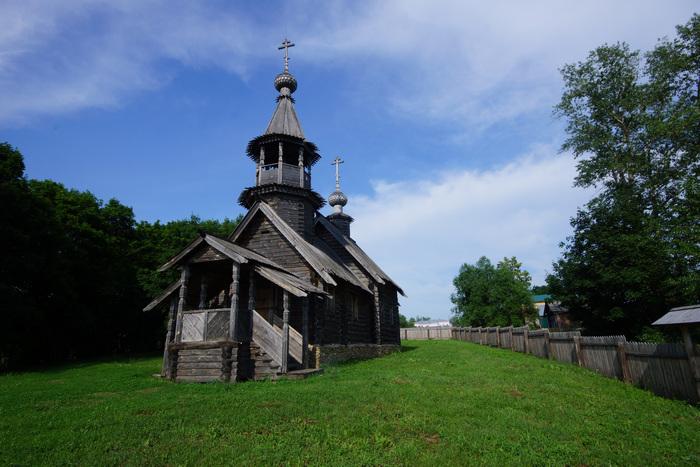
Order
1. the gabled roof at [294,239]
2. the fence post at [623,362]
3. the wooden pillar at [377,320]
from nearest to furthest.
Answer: the fence post at [623,362], the gabled roof at [294,239], the wooden pillar at [377,320]

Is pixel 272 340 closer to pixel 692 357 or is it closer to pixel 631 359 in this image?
pixel 631 359

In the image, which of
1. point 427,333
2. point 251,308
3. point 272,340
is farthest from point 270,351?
point 427,333

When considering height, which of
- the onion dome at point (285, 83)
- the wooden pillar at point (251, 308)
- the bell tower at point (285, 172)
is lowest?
the wooden pillar at point (251, 308)

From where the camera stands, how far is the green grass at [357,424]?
617cm

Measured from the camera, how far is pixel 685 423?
7949mm

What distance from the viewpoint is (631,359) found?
11.9 meters

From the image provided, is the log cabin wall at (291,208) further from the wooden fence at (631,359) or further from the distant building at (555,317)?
the distant building at (555,317)

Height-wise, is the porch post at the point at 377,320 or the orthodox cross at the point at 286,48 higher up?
the orthodox cross at the point at 286,48

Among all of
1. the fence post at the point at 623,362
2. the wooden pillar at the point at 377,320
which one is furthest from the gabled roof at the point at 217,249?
the fence post at the point at 623,362

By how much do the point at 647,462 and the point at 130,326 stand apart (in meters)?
35.3

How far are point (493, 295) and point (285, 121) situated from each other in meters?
45.1

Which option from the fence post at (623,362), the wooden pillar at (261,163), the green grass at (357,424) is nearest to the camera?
the green grass at (357,424)

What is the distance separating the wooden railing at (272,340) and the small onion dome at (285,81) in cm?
1552

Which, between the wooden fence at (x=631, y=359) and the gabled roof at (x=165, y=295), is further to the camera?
the gabled roof at (x=165, y=295)
